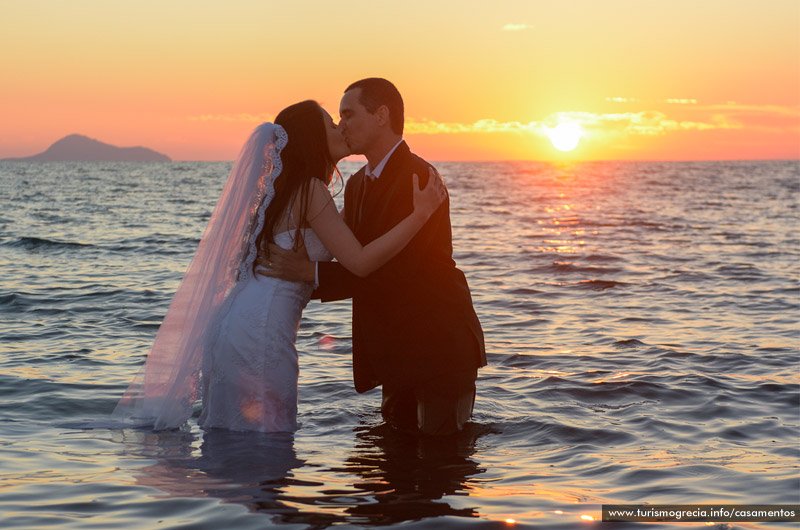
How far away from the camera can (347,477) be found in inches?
200

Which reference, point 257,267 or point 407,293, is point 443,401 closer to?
point 407,293

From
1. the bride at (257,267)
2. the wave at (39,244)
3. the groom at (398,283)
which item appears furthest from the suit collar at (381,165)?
the wave at (39,244)

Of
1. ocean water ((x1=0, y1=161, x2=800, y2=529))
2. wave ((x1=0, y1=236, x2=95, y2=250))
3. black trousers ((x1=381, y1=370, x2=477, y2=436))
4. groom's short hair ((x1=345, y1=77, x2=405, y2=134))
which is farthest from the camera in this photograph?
wave ((x1=0, y1=236, x2=95, y2=250))

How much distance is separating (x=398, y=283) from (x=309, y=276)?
61 centimetres

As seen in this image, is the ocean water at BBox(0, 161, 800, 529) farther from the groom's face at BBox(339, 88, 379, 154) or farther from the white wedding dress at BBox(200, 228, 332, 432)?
the groom's face at BBox(339, 88, 379, 154)

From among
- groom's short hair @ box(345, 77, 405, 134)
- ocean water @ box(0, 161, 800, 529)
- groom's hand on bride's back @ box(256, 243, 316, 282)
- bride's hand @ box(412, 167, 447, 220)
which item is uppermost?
groom's short hair @ box(345, 77, 405, 134)

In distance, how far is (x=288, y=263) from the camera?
16.6 ft

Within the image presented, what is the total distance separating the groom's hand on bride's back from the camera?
5.07 meters

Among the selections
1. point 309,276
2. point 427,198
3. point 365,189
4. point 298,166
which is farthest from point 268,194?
point 427,198

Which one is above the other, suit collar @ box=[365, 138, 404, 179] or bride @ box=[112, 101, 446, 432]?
suit collar @ box=[365, 138, 404, 179]

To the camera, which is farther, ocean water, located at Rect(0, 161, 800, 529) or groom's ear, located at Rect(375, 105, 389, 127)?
groom's ear, located at Rect(375, 105, 389, 127)

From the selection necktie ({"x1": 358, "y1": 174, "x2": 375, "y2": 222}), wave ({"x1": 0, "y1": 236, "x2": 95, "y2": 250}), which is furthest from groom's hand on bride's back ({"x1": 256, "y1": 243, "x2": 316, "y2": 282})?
wave ({"x1": 0, "y1": 236, "x2": 95, "y2": 250})

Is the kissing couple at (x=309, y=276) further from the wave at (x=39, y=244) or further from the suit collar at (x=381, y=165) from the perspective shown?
the wave at (x=39, y=244)

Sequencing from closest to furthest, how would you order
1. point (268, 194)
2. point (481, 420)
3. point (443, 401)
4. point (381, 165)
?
point (268, 194) → point (381, 165) → point (443, 401) → point (481, 420)
